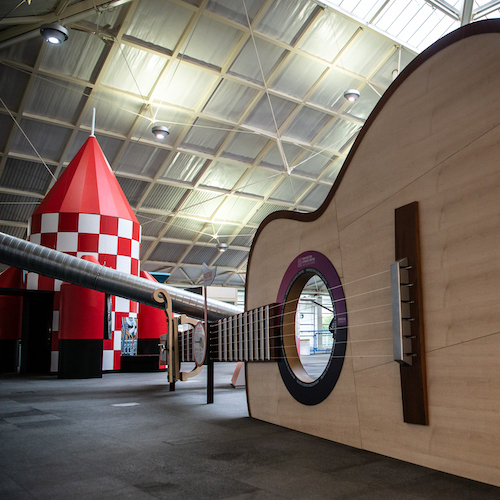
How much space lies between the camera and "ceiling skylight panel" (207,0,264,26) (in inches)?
456

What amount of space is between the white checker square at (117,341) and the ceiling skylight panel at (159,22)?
7.40 metres

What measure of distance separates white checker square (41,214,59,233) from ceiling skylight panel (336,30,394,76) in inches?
374

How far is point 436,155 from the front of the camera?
2131 millimetres

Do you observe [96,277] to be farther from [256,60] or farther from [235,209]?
[235,209]

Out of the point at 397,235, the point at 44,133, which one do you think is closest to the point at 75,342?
the point at 397,235

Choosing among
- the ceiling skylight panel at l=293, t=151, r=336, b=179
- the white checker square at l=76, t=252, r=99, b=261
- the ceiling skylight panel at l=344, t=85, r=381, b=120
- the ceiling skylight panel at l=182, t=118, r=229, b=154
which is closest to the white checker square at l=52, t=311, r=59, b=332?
the white checker square at l=76, t=252, r=99, b=261

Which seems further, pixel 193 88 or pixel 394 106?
pixel 193 88

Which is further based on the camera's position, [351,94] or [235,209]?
[235,209]

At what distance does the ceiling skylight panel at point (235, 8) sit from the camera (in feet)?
38.0

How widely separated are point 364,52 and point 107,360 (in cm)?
1130

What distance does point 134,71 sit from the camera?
12820mm

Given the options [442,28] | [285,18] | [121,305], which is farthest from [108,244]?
[442,28]

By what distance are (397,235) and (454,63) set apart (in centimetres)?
80

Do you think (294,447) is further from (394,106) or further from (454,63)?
(454,63)
